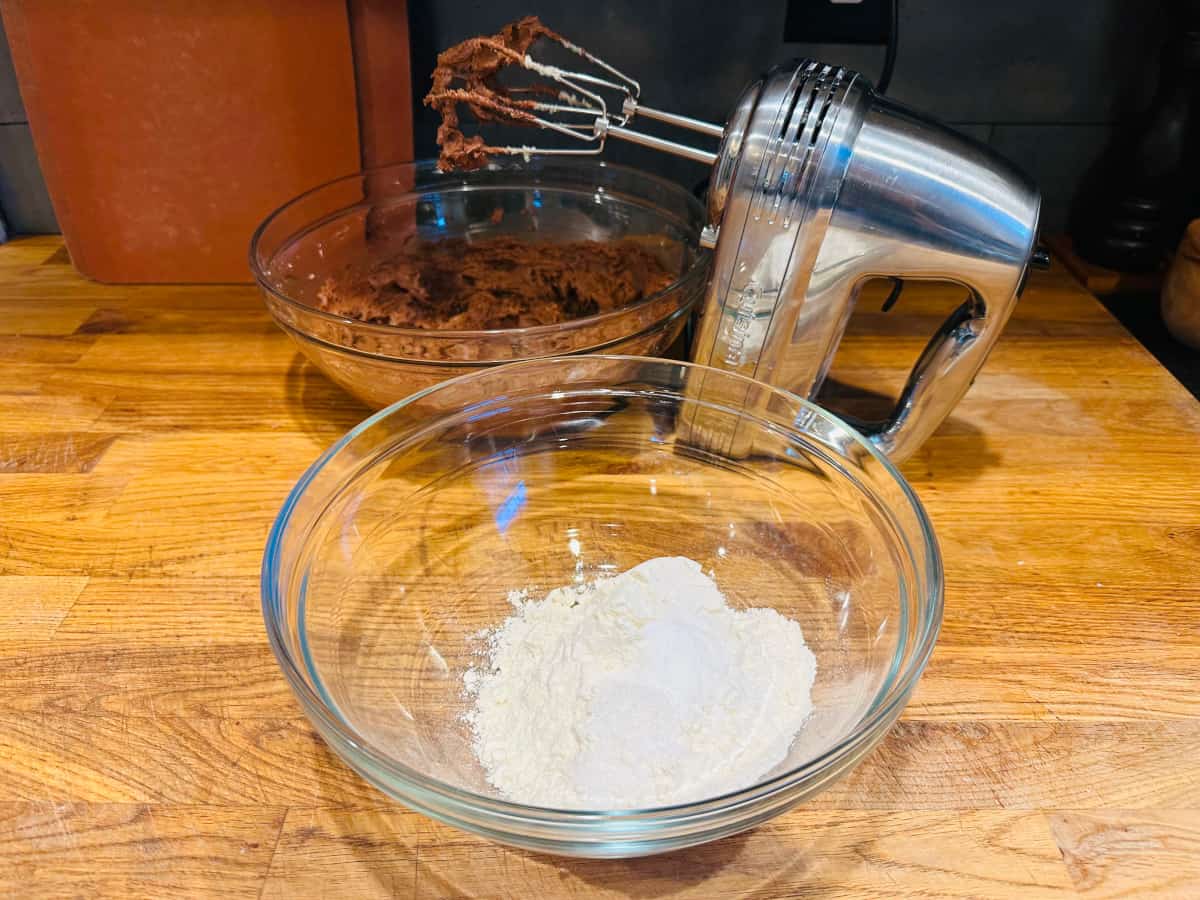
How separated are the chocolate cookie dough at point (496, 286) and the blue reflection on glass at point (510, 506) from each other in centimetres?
19

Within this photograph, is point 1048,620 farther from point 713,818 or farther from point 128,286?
point 128,286

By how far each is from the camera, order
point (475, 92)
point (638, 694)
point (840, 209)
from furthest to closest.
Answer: point (475, 92), point (840, 209), point (638, 694)

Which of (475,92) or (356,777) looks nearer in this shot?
(356,777)

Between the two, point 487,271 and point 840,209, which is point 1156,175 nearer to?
point 840,209

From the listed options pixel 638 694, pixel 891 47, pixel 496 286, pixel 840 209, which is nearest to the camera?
pixel 638 694

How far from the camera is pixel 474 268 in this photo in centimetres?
96

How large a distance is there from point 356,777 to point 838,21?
3.53ft

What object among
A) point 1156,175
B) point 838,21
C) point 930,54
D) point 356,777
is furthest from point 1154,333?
point 356,777

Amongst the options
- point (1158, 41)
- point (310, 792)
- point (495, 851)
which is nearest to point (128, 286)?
point (310, 792)

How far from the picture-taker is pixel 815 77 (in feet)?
2.33

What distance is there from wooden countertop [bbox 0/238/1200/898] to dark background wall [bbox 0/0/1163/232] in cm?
38

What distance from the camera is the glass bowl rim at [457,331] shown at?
784 millimetres

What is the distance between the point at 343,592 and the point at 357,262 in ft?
1.73

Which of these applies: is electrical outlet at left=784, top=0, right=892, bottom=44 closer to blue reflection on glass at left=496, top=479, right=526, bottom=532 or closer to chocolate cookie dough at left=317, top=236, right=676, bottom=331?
chocolate cookie dough at left=317, top=236, right=676, bottom=331
